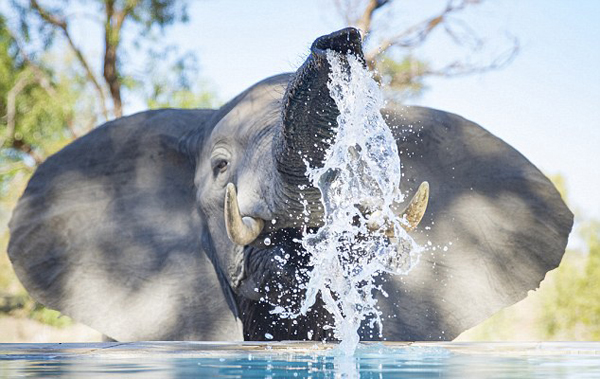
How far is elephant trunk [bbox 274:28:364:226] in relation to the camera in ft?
8.82

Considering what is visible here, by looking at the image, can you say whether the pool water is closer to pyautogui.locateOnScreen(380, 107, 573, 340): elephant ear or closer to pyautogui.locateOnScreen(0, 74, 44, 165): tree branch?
pyautogui.locateOnScreen(380, 107, 573, 340): elephant ear

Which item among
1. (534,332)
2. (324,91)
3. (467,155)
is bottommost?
(534,332)

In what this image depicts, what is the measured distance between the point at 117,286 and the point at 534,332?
1271 cm

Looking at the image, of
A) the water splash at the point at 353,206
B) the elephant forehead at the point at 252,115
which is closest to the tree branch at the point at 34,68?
the elephant forehead at the point at 252,115

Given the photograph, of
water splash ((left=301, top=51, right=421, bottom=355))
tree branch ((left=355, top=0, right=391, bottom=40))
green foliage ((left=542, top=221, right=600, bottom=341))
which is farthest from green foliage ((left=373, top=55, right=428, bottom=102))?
water splash ((left=301, top=51, right=421, bottom=355))

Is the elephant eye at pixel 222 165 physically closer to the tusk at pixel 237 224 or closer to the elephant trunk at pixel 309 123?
the tusk at pixel 237 224

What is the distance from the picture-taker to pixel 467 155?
15.8 feet

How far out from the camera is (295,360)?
115 inches

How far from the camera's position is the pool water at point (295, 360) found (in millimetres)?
2691

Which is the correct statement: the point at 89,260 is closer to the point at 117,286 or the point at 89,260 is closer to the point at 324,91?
the point at 117,286

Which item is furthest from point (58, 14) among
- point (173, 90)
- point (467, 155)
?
point (467, 155)

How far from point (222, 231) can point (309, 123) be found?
1349 millimetres

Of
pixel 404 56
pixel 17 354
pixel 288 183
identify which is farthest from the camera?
pixel 404 56

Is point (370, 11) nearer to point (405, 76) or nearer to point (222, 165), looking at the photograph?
point (405, 76)
